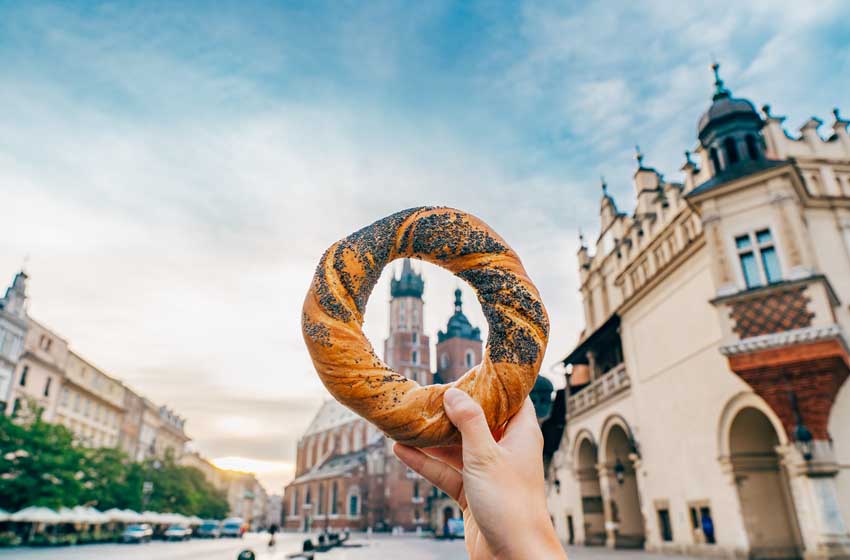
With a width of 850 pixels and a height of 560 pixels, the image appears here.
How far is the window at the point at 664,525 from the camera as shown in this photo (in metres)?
17.4

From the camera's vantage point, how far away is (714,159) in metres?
16.4

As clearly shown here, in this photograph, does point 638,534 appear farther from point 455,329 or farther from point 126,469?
point 455,329

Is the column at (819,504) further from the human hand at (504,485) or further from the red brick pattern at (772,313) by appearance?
the human hand at (504,485)

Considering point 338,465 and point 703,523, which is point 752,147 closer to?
point 703,523

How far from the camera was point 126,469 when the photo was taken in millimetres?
40062

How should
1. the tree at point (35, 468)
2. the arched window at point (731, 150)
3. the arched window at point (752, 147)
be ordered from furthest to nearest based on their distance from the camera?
the tree at point (35, 468) < the arched window at point (731, 150) < the arched window at point (752, 147)

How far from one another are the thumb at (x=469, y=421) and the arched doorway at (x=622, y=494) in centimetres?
1932

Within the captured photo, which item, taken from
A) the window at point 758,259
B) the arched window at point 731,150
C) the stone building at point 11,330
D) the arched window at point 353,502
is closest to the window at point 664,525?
the window at point 758,259

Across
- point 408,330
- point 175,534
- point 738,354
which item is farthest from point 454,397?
point 408,330

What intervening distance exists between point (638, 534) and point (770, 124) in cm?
1502

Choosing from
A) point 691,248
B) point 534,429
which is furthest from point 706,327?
point 534,429

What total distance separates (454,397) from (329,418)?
99368 millimetres

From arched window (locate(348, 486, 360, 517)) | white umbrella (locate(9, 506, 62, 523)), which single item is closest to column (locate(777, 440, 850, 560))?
white umbrella (locate(9, 506, 62, 523))

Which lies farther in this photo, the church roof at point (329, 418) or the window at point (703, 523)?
the church roof at point (329, 418)
